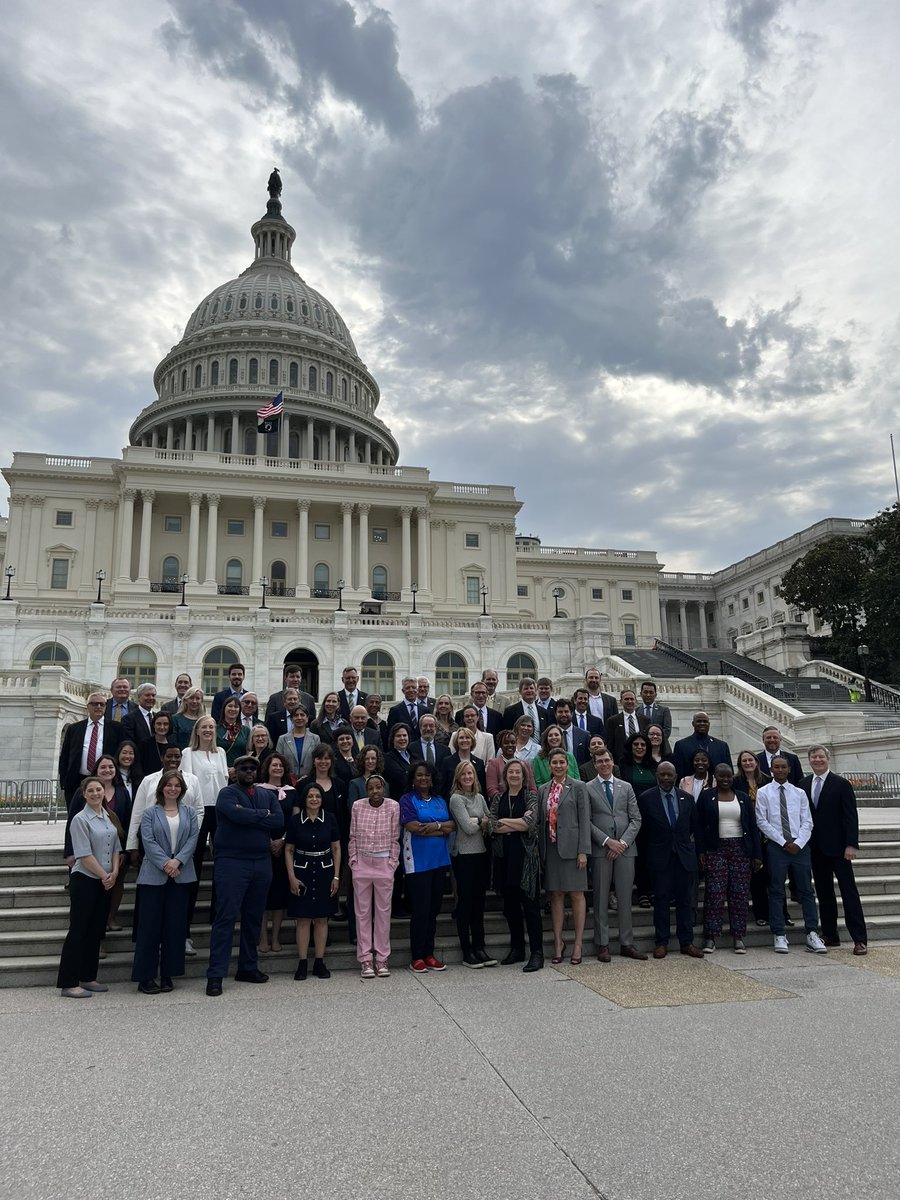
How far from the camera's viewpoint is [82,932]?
29.0 ft

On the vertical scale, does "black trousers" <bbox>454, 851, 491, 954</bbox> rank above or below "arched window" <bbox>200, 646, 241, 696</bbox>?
below

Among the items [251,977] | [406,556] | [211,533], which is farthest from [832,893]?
[211,533]

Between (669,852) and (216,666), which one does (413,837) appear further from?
(216,666)

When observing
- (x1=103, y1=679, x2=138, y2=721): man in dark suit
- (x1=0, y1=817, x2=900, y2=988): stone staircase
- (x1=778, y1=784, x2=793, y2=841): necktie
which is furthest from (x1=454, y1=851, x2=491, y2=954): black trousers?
(x1=103, y1=679, x2=138, y2=721): man in dark suit

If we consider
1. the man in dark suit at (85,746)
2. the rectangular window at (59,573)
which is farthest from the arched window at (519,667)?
the man in dark suit at (85,746)

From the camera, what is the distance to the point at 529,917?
9.90 m

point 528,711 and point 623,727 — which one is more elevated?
point 528,711

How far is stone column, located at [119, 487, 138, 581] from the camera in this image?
68750 mm

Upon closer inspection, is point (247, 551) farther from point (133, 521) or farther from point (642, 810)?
point (642, 810)

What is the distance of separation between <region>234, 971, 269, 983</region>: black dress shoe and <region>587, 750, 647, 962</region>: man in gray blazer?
12.2 ft

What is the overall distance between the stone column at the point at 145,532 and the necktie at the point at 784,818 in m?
63.1

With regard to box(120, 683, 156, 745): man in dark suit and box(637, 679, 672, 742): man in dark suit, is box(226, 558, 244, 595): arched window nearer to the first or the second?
box(637, 679, 672, 742): man in dark suit

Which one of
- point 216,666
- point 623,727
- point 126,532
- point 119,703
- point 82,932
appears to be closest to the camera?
point 82,932

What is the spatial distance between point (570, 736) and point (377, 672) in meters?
37.7
